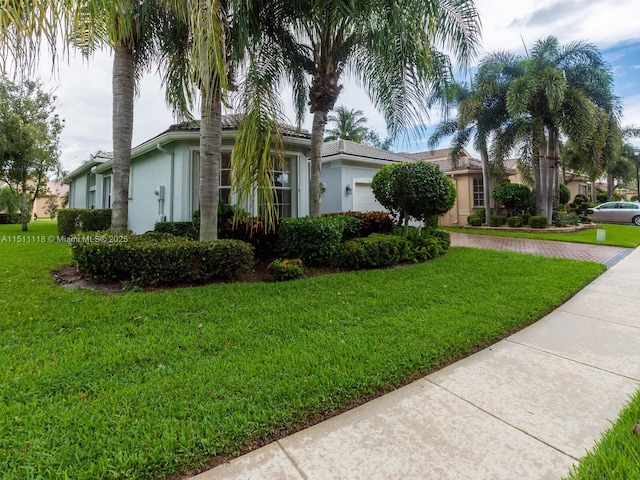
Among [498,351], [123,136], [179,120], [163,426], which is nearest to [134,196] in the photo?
[179,120]

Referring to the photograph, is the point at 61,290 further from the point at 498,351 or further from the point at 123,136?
the point at 498,351

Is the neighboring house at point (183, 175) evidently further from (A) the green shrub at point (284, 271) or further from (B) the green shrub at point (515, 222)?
(B) the green shrub at point (515, 222)

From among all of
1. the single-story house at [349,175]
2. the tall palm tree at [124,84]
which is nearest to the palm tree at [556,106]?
the single-story house at [349,175]

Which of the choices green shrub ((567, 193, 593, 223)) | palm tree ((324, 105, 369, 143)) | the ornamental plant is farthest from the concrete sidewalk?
palm tree ((324, 105, 369, 143))

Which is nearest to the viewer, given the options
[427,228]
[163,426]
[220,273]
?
[163,426]

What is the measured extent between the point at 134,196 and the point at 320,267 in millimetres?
9124

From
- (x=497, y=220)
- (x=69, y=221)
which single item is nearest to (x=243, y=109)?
(x=69, y=221)

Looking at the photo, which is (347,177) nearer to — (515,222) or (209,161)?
(209,161)

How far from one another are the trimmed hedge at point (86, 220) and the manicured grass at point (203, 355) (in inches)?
257

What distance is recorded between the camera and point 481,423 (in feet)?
7.77

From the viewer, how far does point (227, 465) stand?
196cm

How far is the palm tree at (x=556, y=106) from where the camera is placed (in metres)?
14.7

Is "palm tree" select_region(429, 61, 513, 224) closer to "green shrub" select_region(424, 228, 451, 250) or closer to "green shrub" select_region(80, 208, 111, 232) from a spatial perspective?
"green shrub" select_region(424, 228, 451, 250)

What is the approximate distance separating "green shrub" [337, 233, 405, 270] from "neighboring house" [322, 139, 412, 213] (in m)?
5.28
